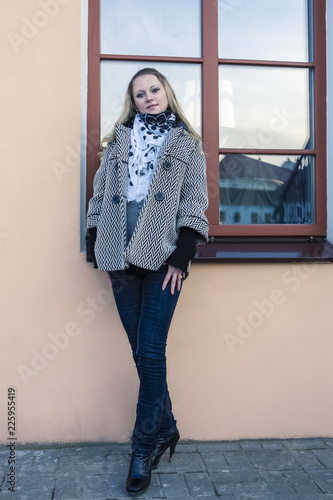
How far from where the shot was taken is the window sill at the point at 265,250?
9.77ft

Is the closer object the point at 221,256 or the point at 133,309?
the point at 133,309

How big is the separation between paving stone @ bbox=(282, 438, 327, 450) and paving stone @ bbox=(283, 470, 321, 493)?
1.06 feet

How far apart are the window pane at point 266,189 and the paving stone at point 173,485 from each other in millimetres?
1559

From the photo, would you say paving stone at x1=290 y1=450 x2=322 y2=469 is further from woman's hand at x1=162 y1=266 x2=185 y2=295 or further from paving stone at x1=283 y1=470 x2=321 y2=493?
woman's hand at x1=162 y1=266 x2=185 y2=295

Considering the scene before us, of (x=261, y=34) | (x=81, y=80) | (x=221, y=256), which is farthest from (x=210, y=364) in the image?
(x=261, y=34)

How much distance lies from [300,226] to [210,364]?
3.54 ft

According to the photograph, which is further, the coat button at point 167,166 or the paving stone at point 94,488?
the coat button at point 167,166

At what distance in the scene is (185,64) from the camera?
3.26 meters

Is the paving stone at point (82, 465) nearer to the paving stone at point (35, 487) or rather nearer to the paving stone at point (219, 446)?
the paving stone at point (35, 487)

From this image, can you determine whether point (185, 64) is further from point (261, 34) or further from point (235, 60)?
point (261, 34)

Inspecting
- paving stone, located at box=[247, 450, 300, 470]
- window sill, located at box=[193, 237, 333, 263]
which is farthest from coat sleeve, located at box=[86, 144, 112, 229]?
paving stone, located at box=[247, 450, 300, 470]

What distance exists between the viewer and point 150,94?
8.63ft

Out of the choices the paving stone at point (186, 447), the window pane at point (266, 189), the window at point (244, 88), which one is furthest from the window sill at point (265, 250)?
the paving stone at point (186, 447)

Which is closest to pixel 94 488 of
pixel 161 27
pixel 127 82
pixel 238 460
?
pixel 238 460
